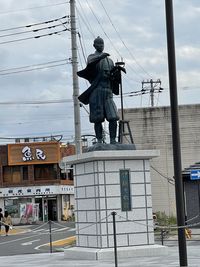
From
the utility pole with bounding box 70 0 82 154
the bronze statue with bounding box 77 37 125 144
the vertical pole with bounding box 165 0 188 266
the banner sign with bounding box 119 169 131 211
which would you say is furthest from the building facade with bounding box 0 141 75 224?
the vertical pole with bounding box 165 0 188 266

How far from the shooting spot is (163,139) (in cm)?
3681

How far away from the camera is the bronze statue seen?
1692 cm

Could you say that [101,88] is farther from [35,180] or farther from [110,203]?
[35,180]

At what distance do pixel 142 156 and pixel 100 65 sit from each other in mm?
2789

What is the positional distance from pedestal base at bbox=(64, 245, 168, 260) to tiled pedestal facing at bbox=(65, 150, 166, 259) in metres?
0.03

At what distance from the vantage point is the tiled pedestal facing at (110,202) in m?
16.2

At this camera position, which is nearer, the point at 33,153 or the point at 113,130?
the point at 113,130

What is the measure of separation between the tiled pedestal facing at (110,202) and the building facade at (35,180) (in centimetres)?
4663

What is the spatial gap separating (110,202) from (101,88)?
3.20 metres

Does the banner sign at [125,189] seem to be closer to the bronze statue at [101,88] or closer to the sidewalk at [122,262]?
the bronze statue at [101,88]

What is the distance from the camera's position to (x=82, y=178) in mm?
17078

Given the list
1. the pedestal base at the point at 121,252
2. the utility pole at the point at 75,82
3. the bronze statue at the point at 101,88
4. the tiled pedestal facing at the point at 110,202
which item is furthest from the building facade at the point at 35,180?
the pedestal base at the point at 121,252

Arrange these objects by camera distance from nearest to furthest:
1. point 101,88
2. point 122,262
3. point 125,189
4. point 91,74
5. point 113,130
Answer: point 122,262
point 125,189
point 101,88
point 113,130
point 91,74

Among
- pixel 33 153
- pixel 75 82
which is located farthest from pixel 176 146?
pixel 33 153
